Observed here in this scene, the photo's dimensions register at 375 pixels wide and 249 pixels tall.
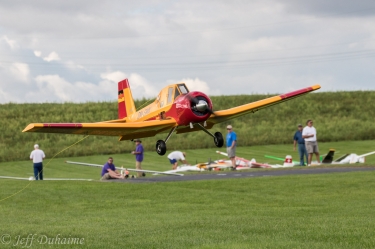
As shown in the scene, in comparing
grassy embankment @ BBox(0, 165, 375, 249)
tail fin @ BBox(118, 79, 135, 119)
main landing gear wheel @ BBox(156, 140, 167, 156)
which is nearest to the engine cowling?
main landing gear wheel @ BBox(156, 140, 167, 156)

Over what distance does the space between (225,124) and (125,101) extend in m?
51.5

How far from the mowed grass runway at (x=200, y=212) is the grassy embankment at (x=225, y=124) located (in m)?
21.8

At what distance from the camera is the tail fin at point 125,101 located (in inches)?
727

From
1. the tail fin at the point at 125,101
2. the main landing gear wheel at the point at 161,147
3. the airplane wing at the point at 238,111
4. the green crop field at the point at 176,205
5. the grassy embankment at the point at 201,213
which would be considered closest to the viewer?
the main landing gear wheel at the point at 161,147

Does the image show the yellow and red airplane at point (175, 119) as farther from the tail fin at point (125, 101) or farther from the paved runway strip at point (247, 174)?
the paved runway strip at point (247, 174)

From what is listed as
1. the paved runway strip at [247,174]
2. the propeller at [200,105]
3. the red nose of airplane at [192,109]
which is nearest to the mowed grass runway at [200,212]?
the paved runway strip at [247,174]

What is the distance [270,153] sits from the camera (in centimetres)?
5497

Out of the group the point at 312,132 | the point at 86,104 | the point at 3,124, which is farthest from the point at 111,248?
the point at 86,104

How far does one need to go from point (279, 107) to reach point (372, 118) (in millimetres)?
10158

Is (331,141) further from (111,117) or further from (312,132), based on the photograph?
(312,132)

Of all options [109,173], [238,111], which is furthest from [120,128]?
[109,173]

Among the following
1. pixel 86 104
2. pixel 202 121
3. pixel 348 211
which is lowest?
pixel 348 211

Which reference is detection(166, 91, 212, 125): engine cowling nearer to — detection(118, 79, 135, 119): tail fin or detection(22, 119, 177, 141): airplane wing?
detection(22, 119, 177, 141): airplane wing

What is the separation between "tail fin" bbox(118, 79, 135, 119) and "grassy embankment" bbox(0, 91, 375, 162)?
3727 centimetres
